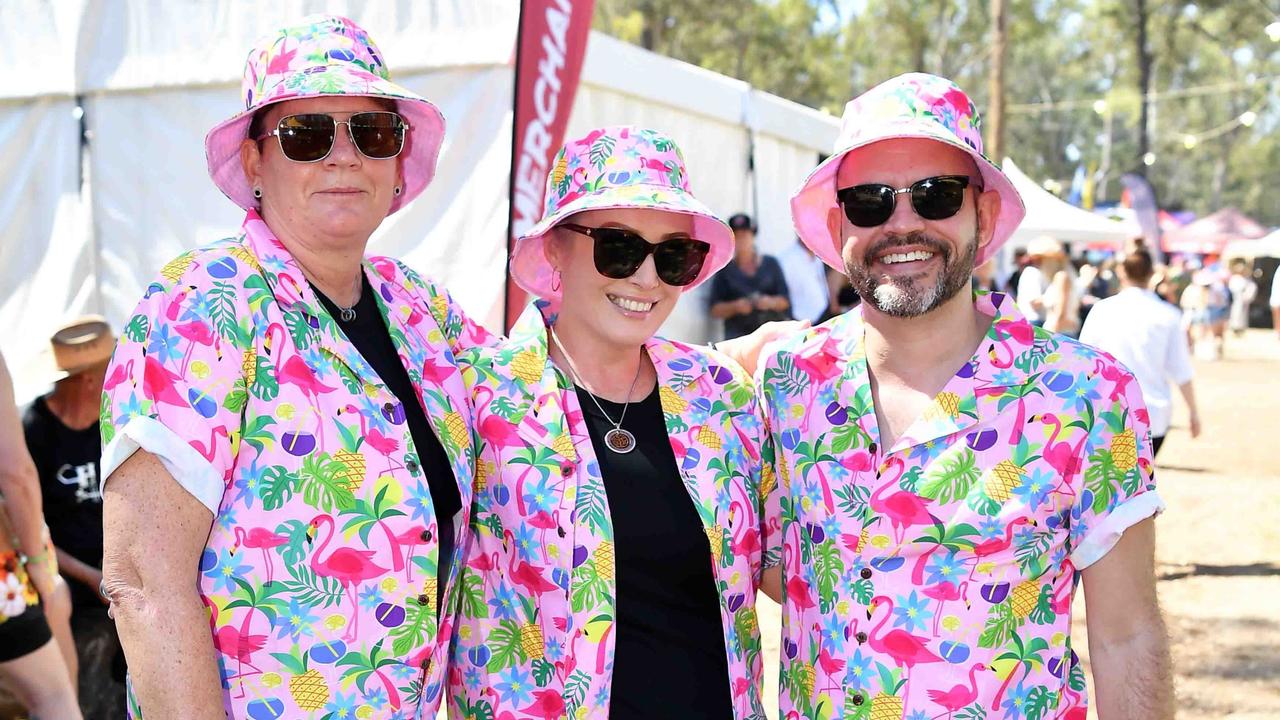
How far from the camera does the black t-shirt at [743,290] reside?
30.2 ft

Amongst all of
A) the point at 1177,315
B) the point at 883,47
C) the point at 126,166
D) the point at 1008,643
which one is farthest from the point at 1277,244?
the point at 1008,643

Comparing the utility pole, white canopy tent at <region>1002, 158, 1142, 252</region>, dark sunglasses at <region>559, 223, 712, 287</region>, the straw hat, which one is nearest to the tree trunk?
white canopy tent at <region>1002, 158, 1142, 252</region>

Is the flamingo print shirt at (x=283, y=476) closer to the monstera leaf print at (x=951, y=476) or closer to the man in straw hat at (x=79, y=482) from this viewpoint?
the monstera leaf print at (x=951, y=476)

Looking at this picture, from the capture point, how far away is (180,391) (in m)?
1.84

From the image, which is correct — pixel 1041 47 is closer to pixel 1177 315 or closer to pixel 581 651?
pixel 1177 315

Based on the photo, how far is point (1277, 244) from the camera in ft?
107

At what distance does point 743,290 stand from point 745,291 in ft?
0.06

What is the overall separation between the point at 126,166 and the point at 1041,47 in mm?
61332

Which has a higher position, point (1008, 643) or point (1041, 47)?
point (1041, 47)

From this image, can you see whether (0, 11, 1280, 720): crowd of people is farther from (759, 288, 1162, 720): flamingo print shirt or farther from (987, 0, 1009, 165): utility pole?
(987, 0, 1009, 165): utility pole

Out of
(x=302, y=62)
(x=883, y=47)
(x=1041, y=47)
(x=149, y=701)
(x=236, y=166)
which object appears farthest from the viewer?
(x=1041, y=47)

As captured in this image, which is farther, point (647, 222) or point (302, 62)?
point (647, 222)

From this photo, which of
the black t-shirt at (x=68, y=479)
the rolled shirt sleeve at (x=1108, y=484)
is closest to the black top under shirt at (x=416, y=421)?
the rolled shirt sleeve at (x=1108, y=484)

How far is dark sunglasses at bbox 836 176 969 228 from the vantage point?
229cm
